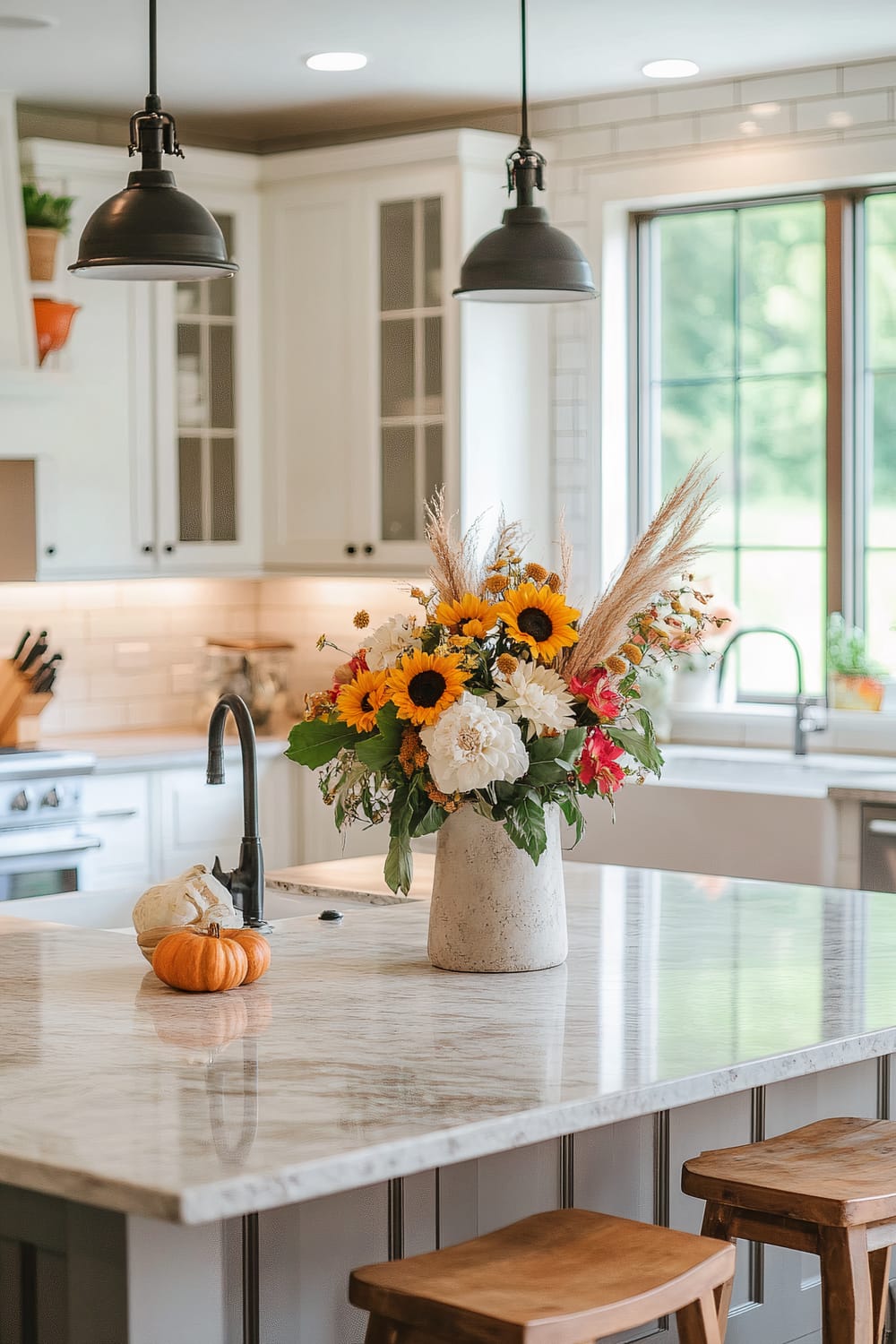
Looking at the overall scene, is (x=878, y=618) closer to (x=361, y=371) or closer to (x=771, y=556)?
(x=771, y=556)

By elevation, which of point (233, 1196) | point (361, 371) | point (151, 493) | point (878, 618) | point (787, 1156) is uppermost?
point (361, 371)

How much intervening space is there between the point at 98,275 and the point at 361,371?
8.74 feet

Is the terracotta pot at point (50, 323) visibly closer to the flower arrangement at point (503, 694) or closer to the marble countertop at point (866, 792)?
the marble countertop at point (866, 792)

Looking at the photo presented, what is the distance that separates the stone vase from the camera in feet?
8.24

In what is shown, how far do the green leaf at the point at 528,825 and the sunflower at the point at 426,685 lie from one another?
18 centimetres

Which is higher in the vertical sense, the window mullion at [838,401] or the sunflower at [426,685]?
the window mullion at [838,401]

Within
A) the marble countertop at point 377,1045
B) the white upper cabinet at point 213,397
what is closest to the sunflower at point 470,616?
the marble countertop at point 377,1045

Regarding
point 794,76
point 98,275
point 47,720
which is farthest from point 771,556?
point 98,275

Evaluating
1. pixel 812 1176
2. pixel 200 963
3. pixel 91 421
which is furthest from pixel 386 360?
pixel 812 1176

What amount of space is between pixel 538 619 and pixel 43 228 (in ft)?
10.7

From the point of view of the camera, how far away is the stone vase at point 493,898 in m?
2.51

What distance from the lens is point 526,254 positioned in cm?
318

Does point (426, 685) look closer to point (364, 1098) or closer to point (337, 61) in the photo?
point (364, 1098)

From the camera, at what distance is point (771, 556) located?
5.48 meters
